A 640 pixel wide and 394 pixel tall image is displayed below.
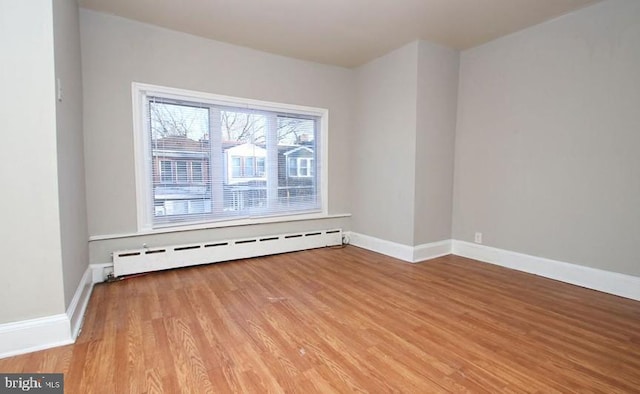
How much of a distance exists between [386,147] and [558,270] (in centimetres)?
239

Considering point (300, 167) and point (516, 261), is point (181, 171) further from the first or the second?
point (516, 261)

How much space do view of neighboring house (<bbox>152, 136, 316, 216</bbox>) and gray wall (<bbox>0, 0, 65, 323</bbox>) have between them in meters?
1.51

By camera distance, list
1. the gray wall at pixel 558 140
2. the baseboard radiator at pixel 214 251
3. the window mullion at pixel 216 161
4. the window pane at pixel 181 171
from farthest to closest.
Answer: the window mullion at pixel 216 161 < the window pane at pixel 181 171 < the baseboard radiator at pixel 214 251 < the gray wall at pixel 558 140

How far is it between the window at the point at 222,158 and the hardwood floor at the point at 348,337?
0.93 meters

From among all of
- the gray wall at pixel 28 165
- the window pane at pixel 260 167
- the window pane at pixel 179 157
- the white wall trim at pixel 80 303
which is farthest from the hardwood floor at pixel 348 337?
the window pane at pixel 260 167

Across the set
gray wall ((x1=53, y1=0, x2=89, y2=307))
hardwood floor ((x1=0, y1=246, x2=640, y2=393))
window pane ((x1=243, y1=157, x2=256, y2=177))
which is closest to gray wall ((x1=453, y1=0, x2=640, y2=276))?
hardwood floor ((x1=0, y1=246, x2=640, y2=393))

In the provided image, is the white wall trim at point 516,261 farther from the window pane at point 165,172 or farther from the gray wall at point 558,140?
the window pane at point 165,172

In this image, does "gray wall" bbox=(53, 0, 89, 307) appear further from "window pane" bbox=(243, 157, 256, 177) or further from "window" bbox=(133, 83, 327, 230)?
"window pane" bbox=(243, 157, 256, 177)

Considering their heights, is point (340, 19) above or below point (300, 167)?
above

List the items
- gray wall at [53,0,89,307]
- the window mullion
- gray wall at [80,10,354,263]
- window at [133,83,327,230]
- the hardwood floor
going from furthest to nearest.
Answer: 1. the window mullion
2. window at [133,83,327,230]
3. gray wall at [80,10,354,263]
4. gray wall at [53,0,89,307]
5. the hardwood floor

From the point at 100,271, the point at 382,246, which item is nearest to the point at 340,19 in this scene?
the point at 382,246

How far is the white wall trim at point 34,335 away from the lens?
1802 millimetres

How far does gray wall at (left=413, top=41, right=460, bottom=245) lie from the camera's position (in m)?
3.72

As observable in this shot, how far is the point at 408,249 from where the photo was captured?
382 centimetres
